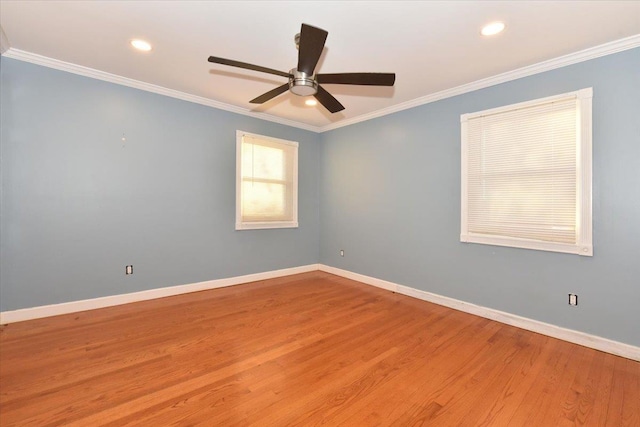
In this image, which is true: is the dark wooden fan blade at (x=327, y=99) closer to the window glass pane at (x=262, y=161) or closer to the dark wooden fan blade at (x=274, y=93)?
the dark wooden fan blade at (x=274, y=93)

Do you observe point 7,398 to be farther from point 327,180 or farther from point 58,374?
point 327,180

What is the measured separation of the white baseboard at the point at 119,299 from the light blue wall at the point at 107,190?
0.22ft

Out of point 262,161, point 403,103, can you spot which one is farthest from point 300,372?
point 403,103

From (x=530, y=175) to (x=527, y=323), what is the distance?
1547 millimetres

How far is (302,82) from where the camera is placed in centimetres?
230

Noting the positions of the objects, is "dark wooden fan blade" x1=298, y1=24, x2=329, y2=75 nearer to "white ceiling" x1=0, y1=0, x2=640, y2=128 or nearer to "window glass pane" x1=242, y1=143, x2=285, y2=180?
"white ceiling" x1=0, y1=0, x2=640, y2=128

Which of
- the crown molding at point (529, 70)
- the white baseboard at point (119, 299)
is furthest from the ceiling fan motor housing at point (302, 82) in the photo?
the white baseboard at point (119, 299)

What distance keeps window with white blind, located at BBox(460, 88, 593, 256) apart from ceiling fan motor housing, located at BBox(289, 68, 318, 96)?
83.4 inches

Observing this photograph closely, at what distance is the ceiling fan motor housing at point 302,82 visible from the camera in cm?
229

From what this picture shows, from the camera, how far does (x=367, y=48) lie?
265 centimetres

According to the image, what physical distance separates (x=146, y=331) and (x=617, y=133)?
15.5ft

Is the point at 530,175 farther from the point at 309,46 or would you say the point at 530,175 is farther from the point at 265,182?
the point at 265,182

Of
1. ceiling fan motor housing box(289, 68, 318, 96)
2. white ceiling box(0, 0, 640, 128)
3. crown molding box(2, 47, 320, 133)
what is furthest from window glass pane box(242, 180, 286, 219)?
ceiling fan motor housing box(289, 68, 318, 96)

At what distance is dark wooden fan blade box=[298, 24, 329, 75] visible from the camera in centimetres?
172
